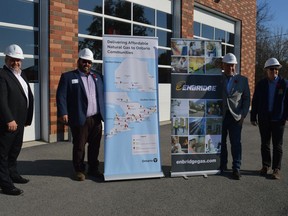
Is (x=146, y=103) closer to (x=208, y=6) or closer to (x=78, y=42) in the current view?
→ (x=78, y=42)

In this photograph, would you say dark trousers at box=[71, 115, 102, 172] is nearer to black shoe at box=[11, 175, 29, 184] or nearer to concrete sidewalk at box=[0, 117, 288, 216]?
concrete sidewalk at box=[0, 117, 288, 216]

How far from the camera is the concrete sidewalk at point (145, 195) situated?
463cm

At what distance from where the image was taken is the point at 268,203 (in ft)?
16.3

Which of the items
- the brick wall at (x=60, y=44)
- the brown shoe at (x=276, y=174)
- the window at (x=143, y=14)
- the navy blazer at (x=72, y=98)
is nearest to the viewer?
the navy blazer at (x=72, y=98)

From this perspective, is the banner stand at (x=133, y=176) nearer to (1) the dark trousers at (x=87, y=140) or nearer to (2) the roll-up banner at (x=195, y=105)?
(2) the roll-up banner at (x=195, y=105)

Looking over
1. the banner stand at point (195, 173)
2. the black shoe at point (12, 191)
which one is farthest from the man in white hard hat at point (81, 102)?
the banner stand at point (195, 173)

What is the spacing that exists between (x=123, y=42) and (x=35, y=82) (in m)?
Answer: 3.47

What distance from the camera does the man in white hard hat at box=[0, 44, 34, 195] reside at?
5031mm

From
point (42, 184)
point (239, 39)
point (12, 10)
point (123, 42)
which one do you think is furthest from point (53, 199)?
point (239, 39)

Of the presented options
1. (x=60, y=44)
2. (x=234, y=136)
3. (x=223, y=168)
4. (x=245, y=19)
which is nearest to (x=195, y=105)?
(x=234, y=136)

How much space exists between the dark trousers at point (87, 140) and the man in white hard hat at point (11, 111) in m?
0.83

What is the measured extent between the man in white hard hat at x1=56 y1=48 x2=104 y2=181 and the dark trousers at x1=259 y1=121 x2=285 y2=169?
2723mm

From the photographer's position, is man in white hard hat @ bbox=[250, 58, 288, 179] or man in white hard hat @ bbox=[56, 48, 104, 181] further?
man in white hard hat @ bbox=[250, 58, 288, 179]

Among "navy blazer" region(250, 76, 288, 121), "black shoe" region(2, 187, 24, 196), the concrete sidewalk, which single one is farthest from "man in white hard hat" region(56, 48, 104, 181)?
"navy blazer" region(250, 76, 288, 121)
